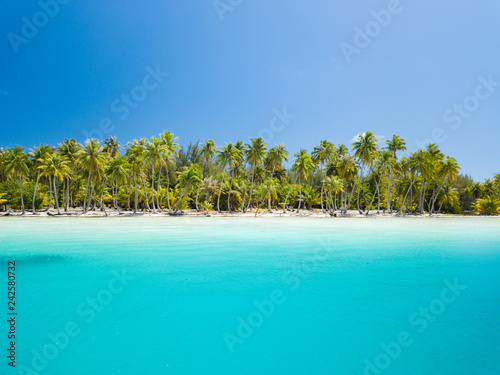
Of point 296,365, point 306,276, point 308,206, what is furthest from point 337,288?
point 308,206

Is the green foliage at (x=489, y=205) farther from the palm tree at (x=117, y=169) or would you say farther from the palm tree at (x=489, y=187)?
the palm tree at (x=117, y=169)

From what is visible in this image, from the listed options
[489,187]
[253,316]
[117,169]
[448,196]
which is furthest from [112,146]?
[489,187]

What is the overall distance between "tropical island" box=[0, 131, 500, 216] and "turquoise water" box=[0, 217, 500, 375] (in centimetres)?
3575

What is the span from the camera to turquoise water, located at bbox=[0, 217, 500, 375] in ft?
13.6

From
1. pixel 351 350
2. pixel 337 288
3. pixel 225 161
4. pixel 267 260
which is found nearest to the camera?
pixel 351 350

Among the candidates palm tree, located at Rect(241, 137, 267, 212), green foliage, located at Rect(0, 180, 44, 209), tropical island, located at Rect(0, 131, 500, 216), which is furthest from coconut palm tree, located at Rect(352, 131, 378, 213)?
green foliage, located at Rect(0, 180, 44, 209)

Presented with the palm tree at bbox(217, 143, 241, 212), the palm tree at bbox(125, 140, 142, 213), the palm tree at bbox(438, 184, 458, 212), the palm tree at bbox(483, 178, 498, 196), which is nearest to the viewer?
the palm tree at bbox(125, 140, 142, 213)

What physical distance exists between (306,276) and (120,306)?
17.5 feet

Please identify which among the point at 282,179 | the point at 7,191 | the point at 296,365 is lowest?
the point at 296,365

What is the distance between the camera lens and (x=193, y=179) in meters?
44.0

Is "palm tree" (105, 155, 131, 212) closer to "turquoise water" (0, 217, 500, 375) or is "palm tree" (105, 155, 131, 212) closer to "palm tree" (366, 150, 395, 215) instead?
"turquoise water" (0, 217, 500, 375)

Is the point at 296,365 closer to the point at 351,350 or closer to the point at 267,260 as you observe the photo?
the point at 351,350

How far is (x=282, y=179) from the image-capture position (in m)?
71.8

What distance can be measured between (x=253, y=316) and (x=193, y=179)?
3950 centimetres
